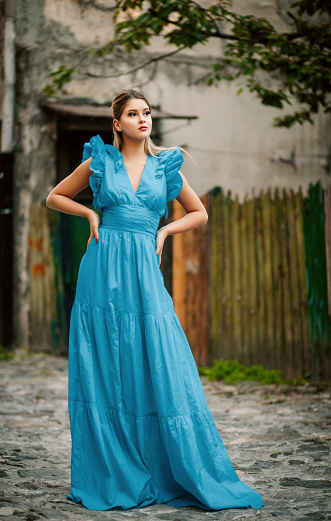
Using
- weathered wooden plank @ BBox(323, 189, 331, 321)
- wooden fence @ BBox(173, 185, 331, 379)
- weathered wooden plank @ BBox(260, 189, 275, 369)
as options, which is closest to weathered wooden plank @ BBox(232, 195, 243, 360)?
wooden fence @ BBox(173, 185, 331, 379)

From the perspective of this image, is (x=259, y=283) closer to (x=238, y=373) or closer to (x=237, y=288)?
(x=237, y=288)

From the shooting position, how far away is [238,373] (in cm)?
713

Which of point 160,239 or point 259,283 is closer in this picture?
point 160,239

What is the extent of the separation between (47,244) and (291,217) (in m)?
3.74

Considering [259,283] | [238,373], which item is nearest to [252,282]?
[259,283]

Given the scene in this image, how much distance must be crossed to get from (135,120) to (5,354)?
20.2 feet

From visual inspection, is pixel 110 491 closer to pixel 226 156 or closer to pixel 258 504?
pixel 258 504

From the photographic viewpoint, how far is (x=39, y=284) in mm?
9234

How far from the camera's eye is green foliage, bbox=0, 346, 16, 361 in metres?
8.70

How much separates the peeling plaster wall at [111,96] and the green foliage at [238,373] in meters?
3.20

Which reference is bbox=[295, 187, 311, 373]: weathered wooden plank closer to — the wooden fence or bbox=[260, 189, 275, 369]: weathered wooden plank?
the wooden fence

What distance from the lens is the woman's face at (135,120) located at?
3.37 meters

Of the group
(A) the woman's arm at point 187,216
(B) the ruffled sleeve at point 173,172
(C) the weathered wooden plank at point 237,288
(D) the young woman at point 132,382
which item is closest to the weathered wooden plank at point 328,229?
(C) the weathered wooden plank at point 237,288

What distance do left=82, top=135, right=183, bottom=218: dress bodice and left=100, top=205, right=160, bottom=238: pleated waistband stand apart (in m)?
0.03
